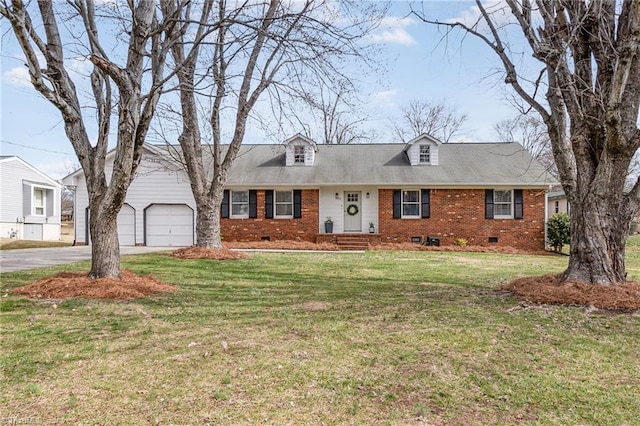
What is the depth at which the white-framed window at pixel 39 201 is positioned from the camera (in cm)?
2682

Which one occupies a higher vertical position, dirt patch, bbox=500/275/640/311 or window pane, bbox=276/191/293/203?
window pane, bbox=276/191/293/203

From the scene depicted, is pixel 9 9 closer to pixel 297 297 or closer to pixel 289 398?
pixel 297 297

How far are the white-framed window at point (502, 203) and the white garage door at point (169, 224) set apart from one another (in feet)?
44.6

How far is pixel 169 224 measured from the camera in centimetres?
1875

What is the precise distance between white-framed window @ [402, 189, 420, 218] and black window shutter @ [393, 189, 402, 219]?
16 cm

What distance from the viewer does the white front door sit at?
18.7 metres

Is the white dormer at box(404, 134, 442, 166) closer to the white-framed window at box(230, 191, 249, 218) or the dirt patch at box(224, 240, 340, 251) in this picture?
the dirt patch at box(224, 240, 340, 251)

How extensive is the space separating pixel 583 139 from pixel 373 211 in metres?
11.9

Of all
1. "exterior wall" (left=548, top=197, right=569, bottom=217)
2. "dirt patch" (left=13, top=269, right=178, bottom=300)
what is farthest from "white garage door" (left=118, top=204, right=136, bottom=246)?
"exterior wall" (left=548, top=197, right=569, bottom=217)

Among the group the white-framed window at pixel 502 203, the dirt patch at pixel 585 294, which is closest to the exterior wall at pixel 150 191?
the white-framed window at pixel 502 203

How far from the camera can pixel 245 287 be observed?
7.54 metres

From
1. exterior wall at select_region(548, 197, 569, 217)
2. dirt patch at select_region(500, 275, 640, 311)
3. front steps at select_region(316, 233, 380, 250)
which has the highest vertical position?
exterior wall at select_region(548, 197, 569, 217)

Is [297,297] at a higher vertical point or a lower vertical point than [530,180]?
lower

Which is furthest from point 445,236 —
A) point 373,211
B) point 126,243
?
point 126,243
